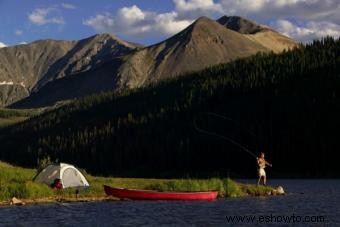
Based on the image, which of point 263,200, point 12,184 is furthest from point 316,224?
point 12,184

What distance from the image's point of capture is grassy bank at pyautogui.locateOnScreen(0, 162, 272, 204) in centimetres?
6231

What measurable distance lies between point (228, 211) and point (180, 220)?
7446mm

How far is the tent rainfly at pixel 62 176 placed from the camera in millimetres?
69875

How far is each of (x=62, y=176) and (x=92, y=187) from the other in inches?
139

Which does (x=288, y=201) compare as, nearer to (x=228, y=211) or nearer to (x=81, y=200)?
(x=228, y=211)

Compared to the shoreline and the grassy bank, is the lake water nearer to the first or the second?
the shoreline

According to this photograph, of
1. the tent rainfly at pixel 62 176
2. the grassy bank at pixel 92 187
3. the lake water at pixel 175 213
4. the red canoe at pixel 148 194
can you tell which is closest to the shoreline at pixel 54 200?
the grassy bank at pixel 92 187

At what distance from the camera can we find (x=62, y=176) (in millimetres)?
70062

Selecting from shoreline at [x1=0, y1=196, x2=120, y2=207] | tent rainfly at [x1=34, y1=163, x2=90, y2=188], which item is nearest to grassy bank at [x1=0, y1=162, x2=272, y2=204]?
shoreline at [x1=0, y1=196, x2=120, y2=207]

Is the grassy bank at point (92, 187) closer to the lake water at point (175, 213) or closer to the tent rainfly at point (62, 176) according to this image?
the tent rainfly at point (62, 176)

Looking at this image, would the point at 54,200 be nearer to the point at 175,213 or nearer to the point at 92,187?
the point at 92,187

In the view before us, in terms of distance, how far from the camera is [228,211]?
54969 millimetres

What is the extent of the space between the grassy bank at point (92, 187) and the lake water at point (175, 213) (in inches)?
157

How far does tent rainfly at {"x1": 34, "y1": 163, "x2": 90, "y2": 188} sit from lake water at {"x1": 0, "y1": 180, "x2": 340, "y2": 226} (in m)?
8.97
